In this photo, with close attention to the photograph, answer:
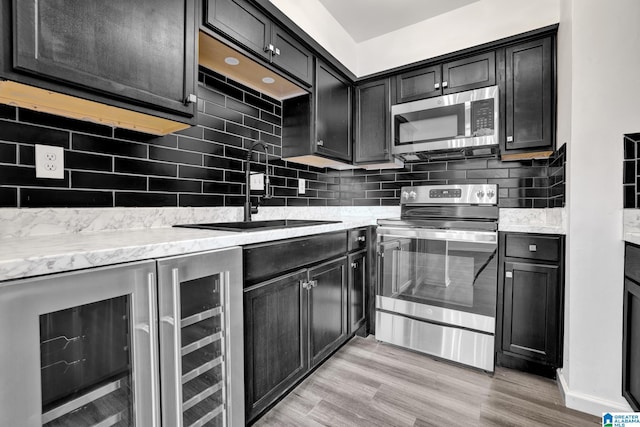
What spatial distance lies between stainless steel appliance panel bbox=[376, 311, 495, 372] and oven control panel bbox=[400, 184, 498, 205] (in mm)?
1024

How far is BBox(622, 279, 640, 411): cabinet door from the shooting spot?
1.34m

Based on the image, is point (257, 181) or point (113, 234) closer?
point (113, 234)

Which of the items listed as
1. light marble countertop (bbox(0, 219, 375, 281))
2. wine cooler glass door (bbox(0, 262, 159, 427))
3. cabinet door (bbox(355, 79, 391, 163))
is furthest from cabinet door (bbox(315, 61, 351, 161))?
wine cooler glass door (bbox(0, 262, 159, 427))

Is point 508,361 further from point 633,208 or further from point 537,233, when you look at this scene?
point 633,208

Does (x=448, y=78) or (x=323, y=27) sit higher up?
(x=323, y=27)

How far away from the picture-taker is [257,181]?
2.19 metres

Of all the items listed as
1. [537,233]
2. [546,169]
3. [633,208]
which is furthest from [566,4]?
[537,233]

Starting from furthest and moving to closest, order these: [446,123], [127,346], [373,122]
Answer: [373,122]
[446,123]
[127,346]

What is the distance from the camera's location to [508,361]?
2.00m

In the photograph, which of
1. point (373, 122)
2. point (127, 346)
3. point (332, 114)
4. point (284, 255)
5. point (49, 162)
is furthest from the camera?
point (373, 122)

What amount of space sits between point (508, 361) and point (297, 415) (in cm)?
147

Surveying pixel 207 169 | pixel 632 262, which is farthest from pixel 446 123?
pixel 207 169

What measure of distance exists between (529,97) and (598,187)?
86 cm

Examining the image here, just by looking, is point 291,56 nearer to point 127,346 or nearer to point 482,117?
point 482,117
